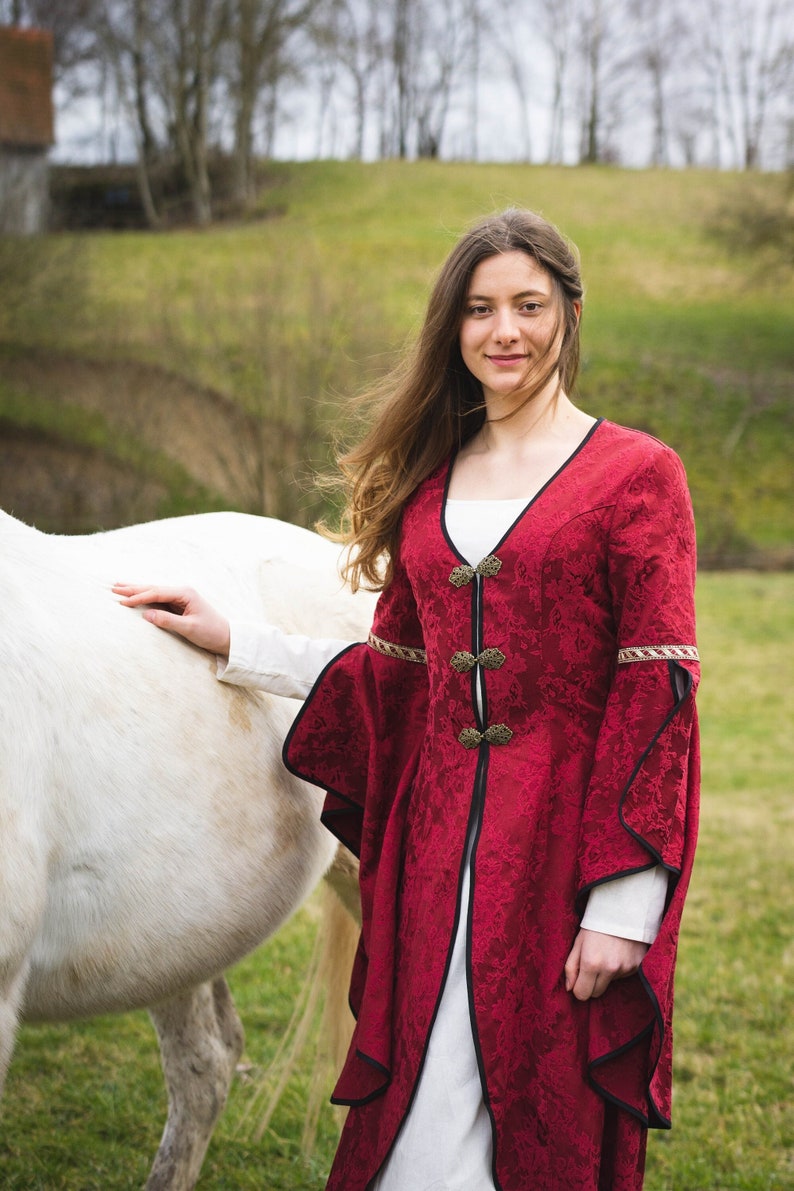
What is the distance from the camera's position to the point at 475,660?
1.72m

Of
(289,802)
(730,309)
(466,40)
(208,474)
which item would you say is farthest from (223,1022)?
(466,40)

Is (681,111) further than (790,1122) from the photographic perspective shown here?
Yes

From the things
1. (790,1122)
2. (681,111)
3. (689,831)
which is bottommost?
(790,1122)

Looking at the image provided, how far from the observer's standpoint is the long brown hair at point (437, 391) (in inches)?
71.8

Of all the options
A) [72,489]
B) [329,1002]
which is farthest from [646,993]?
[72,489]

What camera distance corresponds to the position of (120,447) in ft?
48.9

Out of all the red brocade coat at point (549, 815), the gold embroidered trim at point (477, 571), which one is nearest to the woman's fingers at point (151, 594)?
the red brocade coat at point (549, 815)

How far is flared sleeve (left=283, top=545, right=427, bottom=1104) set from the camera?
1761 mm

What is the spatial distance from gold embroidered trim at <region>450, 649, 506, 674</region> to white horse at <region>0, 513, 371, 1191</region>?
0.57 m

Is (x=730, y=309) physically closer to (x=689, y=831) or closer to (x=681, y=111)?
(x=681, y=111)

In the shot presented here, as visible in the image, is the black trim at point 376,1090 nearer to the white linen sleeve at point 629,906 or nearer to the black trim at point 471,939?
the black trim at point 471,939

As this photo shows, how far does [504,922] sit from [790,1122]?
2.17m

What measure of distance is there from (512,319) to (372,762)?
840 mm

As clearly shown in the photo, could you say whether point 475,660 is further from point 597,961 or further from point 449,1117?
point 449,1117
